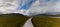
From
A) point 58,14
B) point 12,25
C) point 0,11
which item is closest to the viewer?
point 12,25

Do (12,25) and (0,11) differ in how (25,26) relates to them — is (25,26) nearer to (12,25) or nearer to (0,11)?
(12,25)

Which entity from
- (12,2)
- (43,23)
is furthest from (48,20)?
Result: (12,2)

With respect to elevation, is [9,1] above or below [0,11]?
above

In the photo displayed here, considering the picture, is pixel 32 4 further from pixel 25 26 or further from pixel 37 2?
pixel 25 26

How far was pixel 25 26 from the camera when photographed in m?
1.34

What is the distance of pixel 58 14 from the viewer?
1.48m

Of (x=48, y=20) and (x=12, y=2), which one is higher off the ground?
(x=12, y=2)

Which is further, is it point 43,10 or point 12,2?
point 12,2

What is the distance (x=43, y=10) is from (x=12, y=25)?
54 centimetres

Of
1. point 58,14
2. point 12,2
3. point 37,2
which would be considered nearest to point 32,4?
Result: point 37,2

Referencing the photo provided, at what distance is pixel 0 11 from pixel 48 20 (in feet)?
2.45

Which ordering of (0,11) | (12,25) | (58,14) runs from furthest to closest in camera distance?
(0,11)
(58,14)
(12,25)

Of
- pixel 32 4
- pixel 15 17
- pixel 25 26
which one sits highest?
pixel 32 4

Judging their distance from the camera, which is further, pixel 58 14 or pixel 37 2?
pixel 37 2
